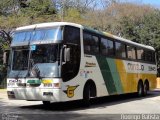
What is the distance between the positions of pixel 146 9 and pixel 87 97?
3139 centimetres

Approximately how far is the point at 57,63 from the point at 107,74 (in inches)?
192

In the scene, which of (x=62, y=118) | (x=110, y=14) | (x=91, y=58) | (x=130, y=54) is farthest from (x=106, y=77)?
(x=110, y=14)

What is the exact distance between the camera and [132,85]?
23625 mm

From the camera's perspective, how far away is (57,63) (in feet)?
51.3

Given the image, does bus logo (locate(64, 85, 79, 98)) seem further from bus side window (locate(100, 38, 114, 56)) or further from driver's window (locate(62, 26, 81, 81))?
bus side window (locate(100, 38, 114, 56))

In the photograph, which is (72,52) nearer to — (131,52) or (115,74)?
(115,74)

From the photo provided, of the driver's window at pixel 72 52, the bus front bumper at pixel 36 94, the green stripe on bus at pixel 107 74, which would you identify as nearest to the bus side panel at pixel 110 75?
the green stripe on bus at pixel 107 74

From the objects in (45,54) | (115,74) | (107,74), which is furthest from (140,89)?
(45,54)

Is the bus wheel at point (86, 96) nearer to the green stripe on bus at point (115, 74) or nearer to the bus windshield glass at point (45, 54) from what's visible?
the bus windshield glass at point (45, 54)

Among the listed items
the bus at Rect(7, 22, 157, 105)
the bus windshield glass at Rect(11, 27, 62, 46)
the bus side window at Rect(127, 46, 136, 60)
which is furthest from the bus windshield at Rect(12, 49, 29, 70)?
the bus side window at Rect(127, 46, 136, 60)

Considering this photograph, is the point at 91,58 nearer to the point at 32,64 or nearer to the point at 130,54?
the point at 32,64

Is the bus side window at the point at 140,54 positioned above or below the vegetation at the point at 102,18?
below

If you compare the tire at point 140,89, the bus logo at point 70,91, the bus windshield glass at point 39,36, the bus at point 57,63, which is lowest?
the tire at point 140,89

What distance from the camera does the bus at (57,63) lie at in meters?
→ 15.7
